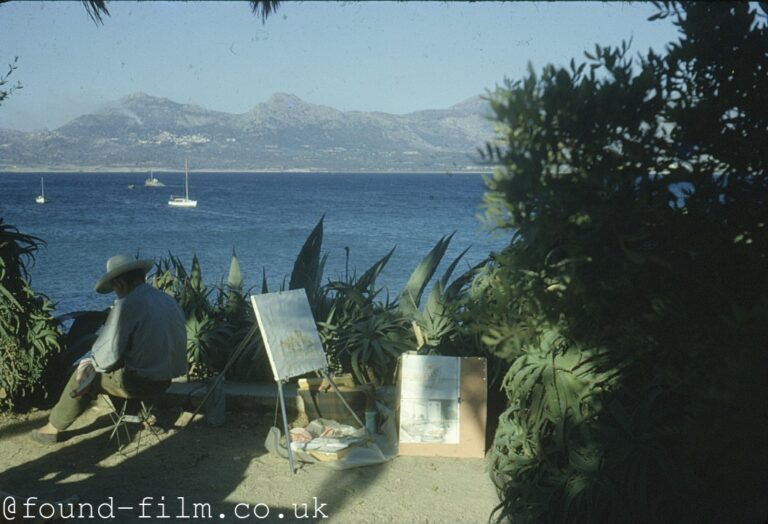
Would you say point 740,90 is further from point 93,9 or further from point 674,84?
point 93,9

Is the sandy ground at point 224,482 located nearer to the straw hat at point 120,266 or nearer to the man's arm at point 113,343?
the man's arm at point 113,343

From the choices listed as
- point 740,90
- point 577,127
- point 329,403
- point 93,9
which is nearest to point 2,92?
point 93,9

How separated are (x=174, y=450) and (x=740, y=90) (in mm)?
4262

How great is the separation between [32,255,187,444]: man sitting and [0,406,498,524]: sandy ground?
39 centimetres

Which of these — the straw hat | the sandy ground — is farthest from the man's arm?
the sandy ground

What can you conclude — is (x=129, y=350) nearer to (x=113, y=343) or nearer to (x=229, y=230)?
(x=113, y=343)

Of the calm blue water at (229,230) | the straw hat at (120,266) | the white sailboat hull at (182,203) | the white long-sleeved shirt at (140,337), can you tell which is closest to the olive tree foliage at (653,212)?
the calm blue water at (229,230)

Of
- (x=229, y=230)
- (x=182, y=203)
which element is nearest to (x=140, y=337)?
(x=229, y=230)

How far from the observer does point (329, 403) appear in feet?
20.2

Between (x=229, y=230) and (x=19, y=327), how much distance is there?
168ft

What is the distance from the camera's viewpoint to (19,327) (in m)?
6.09

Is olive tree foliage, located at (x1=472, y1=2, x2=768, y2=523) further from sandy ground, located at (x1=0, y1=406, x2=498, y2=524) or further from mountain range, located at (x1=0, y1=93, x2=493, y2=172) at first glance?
mountain range, located at (x1=0, y1=93, x2=493, y2=172)

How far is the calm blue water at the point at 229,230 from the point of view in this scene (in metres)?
32.0

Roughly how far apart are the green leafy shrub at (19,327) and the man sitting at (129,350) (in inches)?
26.6
